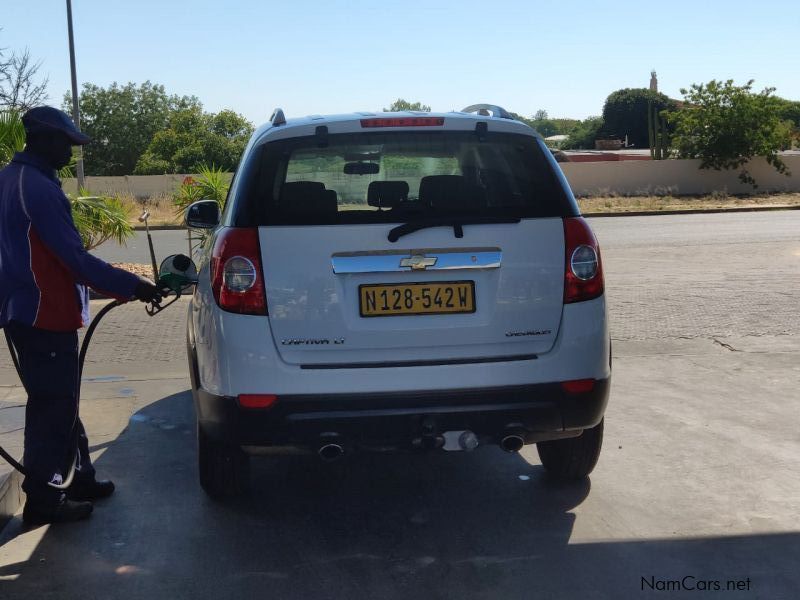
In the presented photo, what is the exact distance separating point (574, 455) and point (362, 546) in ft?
4.10

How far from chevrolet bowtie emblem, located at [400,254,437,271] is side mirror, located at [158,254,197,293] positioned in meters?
1.20

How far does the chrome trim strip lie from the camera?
13.3ft

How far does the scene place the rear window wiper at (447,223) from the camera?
A: 162 inches

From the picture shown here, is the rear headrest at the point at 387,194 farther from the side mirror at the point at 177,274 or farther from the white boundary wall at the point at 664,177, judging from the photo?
the white boundary wall at the point at 664,177

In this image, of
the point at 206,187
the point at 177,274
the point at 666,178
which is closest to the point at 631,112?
the point at 666,178

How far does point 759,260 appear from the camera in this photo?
49.8 ft

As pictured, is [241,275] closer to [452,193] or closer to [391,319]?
[391,319]

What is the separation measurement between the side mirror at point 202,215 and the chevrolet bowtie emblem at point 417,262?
1.83m

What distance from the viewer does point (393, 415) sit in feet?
13.2

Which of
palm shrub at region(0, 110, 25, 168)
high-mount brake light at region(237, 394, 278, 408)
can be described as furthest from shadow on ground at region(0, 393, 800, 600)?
palm shrub at region(0, 110, 25, 168)

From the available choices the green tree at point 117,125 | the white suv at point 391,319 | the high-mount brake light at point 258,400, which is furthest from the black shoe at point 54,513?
the green tree at point 117,125

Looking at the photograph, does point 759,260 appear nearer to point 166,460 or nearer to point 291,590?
point 166,460

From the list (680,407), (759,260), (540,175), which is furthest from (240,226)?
(759,260)

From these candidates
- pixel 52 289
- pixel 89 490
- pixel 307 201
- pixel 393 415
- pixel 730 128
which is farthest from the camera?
Result: pixel 730 128
